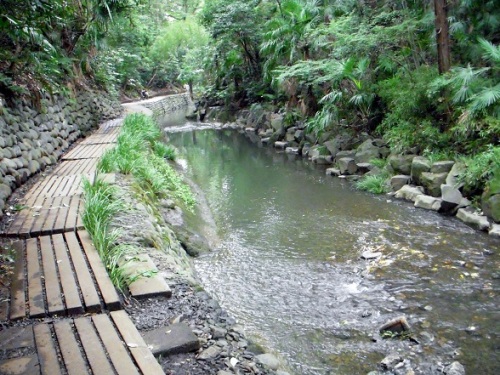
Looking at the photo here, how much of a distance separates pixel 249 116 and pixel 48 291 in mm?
19115

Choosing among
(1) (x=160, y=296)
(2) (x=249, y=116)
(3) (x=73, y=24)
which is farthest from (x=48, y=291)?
(2) (x=249, y=116)

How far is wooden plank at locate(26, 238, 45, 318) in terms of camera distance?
10.8 ft

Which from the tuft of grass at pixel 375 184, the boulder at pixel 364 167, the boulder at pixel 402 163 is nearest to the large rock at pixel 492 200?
the boulder at pixel 402 163

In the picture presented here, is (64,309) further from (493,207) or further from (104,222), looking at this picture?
(493,207)

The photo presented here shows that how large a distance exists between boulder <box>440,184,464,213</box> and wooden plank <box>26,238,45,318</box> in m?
6.83

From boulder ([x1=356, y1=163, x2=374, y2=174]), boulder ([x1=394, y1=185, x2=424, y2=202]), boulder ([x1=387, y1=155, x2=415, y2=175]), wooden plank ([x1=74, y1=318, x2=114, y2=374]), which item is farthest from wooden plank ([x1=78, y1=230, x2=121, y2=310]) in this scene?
boulder ([x1=356, y1=163, x2=374, y2=174])

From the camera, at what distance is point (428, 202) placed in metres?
8.73

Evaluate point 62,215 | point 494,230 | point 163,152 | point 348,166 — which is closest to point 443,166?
point 494,230

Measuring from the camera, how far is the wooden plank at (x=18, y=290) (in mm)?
3254

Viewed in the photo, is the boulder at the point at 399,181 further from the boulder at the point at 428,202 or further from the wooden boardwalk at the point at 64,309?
the wooden boardwalk at the point at 64,309

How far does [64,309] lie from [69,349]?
53cm

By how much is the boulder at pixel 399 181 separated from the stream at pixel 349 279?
0.36m

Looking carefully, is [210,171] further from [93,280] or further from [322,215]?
[93,280]

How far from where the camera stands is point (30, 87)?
8.77m
